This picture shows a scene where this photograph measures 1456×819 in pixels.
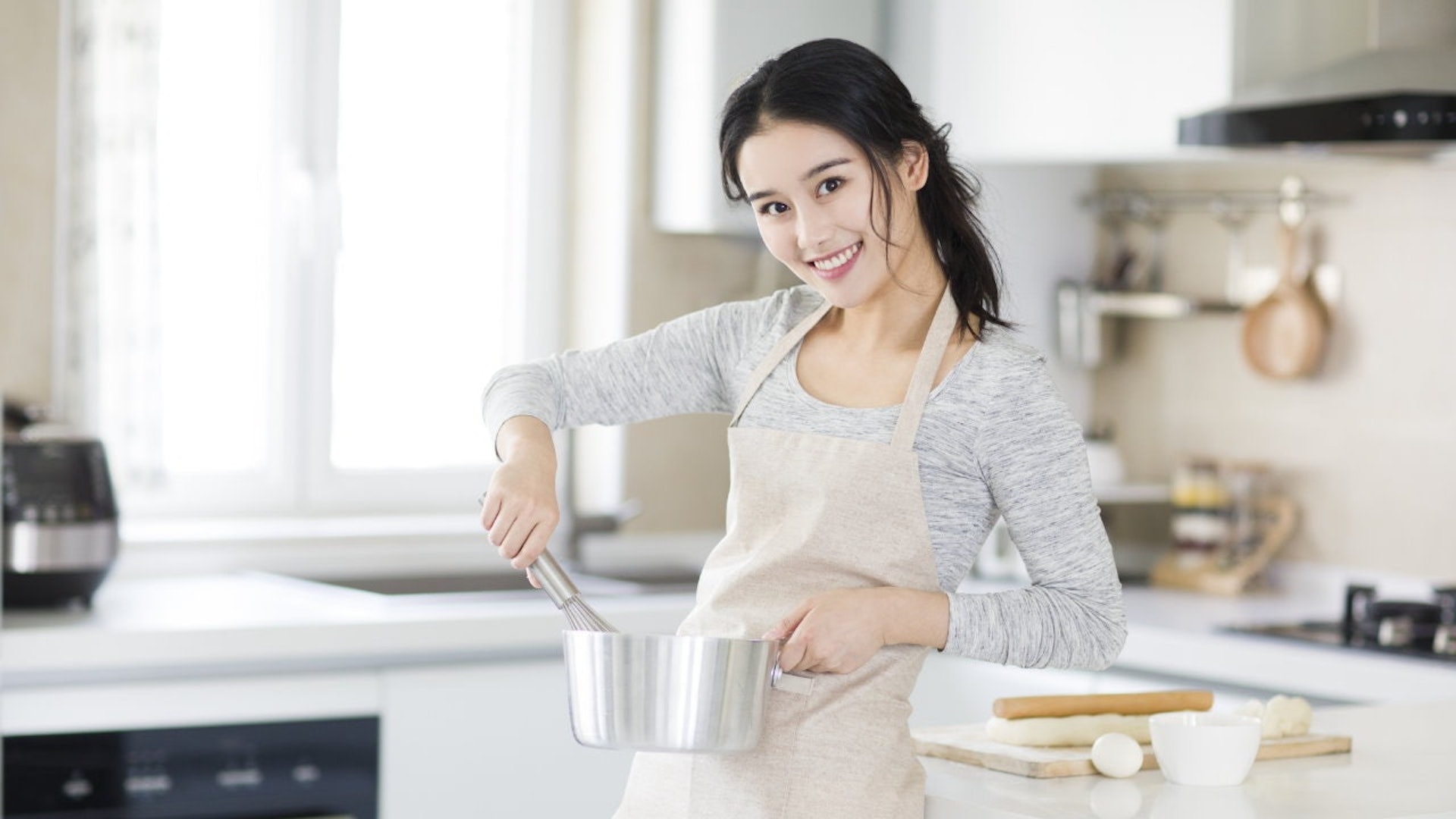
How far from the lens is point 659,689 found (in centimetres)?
123

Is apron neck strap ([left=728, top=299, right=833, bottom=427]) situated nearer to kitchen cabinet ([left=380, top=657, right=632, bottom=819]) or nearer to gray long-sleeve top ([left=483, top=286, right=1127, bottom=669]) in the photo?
gray long-sleeve top ([left=483, top=286, right=1127, bottom=669])

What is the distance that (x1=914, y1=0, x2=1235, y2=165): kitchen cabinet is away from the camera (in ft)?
9.48

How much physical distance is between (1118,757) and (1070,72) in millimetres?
1813

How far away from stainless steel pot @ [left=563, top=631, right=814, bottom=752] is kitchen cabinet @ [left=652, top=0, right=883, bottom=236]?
6.81 ft

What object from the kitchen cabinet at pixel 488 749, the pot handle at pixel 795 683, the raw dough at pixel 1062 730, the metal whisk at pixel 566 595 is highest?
the metal whisk at pixel 566 595

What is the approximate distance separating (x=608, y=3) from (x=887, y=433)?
2.23 m

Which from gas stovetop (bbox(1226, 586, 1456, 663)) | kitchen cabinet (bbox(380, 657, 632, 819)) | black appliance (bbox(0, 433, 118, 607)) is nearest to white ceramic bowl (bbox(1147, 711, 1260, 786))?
gas stovetop (bbox(1226, 586, 1456, 663))

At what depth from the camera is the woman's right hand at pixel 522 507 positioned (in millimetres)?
1353

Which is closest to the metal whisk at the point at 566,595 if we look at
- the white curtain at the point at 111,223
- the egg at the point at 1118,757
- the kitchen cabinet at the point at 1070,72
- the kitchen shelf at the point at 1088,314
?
the egg at the point at 1118,757

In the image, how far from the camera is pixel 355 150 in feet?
11.0

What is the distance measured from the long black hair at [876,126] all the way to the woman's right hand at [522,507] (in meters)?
0.28

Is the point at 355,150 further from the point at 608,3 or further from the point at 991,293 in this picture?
the point at 991,293

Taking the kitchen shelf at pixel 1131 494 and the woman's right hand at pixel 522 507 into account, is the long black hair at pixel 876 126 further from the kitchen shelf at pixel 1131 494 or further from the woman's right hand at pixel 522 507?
the kitchen shelf at pixel 1131 494

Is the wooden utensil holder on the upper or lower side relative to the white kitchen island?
upper
